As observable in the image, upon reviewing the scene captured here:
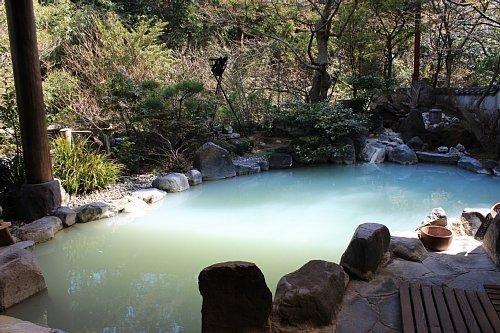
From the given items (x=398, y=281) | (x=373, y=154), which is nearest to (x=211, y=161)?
(x=373, y=154)

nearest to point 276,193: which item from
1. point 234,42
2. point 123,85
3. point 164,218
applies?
point 164,218

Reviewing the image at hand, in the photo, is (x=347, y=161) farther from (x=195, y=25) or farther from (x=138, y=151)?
(x=195, y=25)

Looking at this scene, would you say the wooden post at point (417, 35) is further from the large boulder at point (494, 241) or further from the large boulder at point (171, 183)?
the large boulder at point (494, 241)

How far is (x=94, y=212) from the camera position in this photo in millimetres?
5734

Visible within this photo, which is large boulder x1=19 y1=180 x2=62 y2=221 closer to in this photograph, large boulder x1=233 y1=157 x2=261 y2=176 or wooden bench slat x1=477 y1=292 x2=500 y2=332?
large boulder x1=233 y1=157 x2=261 y2=176

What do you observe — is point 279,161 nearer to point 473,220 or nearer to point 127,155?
point 127,155

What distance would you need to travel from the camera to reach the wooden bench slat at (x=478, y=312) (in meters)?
2.62

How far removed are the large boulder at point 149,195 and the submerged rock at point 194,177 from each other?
2.85 feet

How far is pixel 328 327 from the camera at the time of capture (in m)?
2.75

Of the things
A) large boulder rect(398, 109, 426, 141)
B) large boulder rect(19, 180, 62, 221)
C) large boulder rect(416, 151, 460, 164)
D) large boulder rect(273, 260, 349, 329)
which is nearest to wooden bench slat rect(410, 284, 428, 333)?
large boulder rect(273, 260, 349, 329)

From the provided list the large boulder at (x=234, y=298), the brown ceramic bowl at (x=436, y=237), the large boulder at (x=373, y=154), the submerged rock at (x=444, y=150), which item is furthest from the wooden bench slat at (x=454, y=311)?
the submerged rock at (x=444, y=150)

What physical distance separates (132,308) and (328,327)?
5.53 ft

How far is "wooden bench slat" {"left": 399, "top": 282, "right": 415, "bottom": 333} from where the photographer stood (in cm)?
264

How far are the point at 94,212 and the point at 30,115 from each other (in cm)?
151
